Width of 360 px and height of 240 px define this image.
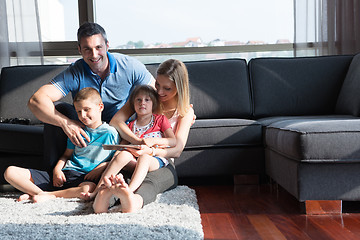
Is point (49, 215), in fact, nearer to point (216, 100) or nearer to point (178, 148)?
point (178, 148)

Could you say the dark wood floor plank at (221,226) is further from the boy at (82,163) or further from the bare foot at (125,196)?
the boy at (82,163)

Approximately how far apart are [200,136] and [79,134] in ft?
2.52

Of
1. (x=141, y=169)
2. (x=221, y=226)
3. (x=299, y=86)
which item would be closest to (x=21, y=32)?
(x=299, y=86)

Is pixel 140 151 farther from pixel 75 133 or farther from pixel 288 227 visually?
pixel 288 227

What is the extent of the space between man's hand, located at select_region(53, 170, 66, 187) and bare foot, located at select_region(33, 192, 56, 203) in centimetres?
6

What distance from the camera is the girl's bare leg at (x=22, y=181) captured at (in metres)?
2.19

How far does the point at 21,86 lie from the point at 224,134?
1.56 m

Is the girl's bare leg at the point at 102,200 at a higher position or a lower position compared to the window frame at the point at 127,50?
lower

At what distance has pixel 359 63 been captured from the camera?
9.55ft

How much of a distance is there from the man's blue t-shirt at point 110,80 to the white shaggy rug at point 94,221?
57cm

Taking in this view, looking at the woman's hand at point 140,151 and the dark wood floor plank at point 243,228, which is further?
the woman's hand at point 140,151

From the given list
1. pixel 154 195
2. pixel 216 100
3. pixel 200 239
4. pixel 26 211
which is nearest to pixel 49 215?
pixel 26 211

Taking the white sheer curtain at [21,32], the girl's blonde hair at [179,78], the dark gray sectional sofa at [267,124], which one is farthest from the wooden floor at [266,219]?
the white sheer curtain at [21,32]

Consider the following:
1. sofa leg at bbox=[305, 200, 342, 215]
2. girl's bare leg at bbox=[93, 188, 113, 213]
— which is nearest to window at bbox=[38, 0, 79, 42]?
girl's bare leg at bbox=[93, 188, 113, 213]
